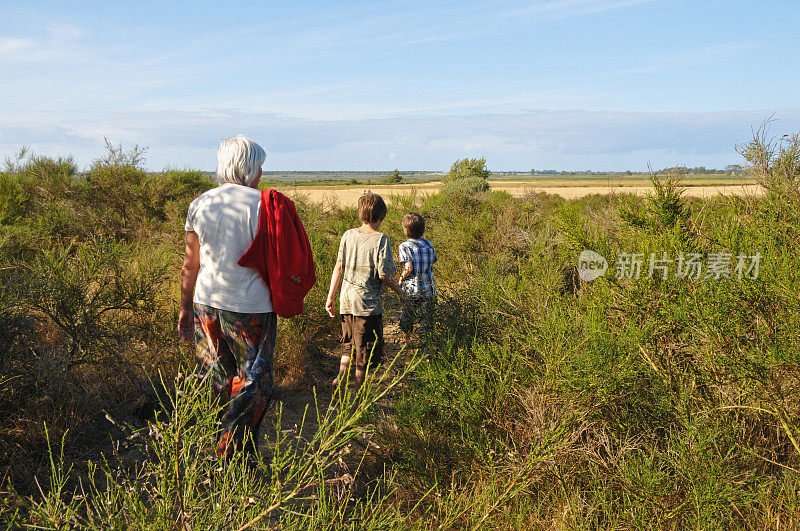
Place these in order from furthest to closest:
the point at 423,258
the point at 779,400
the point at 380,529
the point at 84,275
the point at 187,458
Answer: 1. the point at 423,258
2. the point at 84,275
3. the point at 779,400
4. the point at 380,529
5. the point at 187,458

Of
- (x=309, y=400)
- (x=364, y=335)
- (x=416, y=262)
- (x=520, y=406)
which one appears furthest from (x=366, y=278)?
(x=520, y=406)

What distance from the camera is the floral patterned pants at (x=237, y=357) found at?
8.71 ft

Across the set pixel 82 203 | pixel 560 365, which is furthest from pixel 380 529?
pixel 82 203

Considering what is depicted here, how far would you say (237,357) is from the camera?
2.69m

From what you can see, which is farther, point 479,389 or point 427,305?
point 427,305

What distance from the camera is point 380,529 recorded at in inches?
70.4

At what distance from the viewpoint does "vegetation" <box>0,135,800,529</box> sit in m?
1.92

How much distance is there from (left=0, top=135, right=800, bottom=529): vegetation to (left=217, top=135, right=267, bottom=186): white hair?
1.10 meters

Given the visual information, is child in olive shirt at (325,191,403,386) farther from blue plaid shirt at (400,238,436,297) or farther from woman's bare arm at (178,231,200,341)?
woman's bare arm at (178,231,200,341)

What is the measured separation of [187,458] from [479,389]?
4.78 feet

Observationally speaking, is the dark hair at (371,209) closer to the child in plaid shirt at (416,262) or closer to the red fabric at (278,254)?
the child in plaid shirt at (416,262)

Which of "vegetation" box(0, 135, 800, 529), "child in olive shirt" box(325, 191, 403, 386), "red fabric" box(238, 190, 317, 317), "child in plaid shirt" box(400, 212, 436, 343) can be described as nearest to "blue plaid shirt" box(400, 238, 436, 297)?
"child in plaid shirt" box(400, 212, 436, 343)

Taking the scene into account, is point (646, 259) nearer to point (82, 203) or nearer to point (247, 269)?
point (247, 269)

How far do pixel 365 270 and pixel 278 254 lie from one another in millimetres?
1250
